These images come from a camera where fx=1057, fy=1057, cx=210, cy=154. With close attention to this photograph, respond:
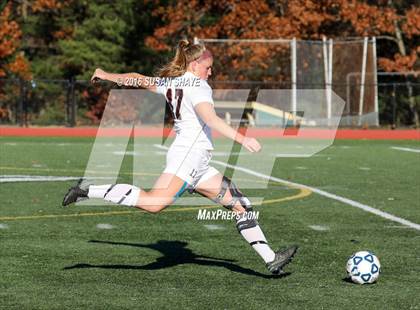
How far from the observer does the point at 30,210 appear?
1342 cm

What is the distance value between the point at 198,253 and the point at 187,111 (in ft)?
6.37

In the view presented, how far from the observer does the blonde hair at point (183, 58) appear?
28.6 ft

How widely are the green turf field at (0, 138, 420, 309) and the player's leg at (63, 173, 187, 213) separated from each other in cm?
61

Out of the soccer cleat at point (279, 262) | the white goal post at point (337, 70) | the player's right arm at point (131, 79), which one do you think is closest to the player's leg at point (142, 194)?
the player's right arm at point (131, 79)

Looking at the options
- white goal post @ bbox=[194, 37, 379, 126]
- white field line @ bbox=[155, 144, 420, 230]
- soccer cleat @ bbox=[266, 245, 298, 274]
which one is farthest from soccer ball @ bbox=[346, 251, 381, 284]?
white goal post @ bbox=[194, 37, 379, 126]

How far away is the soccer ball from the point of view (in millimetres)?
8516

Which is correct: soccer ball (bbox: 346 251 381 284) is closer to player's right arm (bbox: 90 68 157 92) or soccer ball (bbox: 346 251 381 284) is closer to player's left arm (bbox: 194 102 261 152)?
player's left arm (bbox: 194 102 261 152)

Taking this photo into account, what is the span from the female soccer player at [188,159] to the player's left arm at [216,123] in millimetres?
41

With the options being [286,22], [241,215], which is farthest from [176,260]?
[286,22]

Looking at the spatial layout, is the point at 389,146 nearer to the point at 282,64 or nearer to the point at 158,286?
the point at 282,64

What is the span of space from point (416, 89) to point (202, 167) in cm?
3268

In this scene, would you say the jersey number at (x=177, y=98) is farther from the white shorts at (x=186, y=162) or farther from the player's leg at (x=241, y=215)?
the player's leg at (x=241, y=215)

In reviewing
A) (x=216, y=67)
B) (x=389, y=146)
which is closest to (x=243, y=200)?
(x=389, y=146)

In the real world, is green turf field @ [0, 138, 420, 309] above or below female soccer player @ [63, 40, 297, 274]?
below
